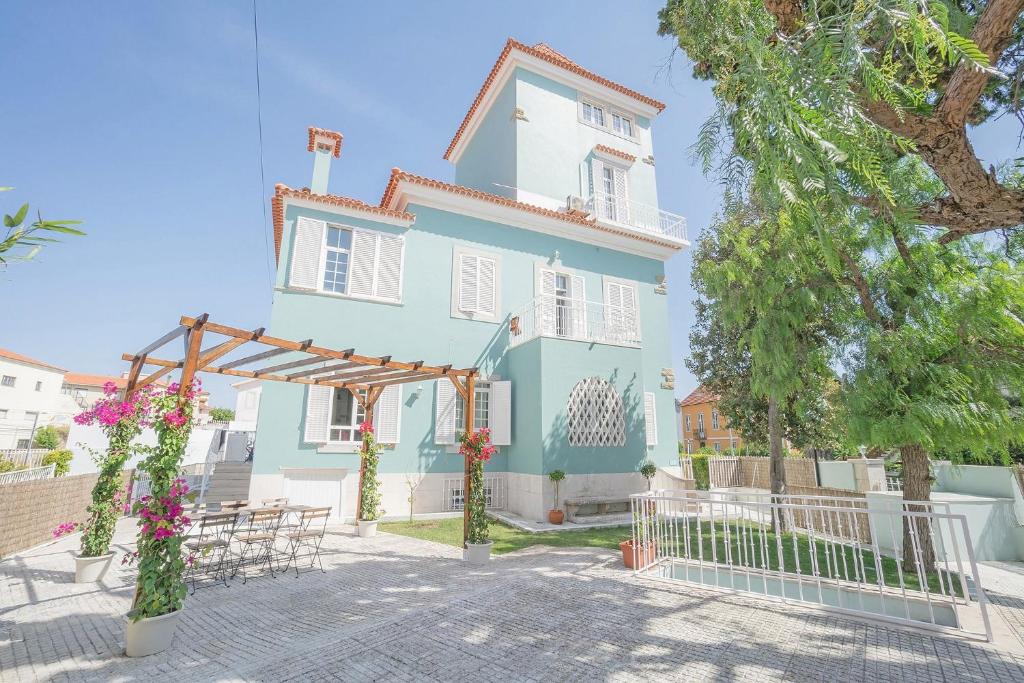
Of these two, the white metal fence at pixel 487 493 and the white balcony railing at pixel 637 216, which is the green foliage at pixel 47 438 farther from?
the white balcony railing at pixel 637 216

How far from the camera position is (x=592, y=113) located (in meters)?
16.2

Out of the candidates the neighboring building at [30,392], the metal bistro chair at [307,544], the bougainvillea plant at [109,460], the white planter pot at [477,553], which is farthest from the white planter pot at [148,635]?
the neighboring building at [30,392]

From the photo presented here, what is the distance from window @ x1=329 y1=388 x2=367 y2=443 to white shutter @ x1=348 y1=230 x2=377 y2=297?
2677mm

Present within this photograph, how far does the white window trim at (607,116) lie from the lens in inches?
625

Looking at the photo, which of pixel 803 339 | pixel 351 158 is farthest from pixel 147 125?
pixel 803 339

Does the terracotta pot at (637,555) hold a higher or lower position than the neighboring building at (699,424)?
lower

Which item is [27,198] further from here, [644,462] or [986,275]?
[644,462]

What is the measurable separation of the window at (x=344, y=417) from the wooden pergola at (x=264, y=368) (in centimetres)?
96

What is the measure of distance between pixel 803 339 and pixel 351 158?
12369 millimetres

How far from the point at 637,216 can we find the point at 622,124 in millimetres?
3885

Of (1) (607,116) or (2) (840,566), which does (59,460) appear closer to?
(2) (840,566)

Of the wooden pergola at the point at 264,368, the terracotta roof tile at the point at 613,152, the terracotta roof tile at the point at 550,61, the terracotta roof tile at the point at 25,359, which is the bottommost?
the wooden pergola at the point at 264,368

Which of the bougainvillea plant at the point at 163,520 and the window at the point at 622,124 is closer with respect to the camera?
the bougainvillea plant at the point at 163,520

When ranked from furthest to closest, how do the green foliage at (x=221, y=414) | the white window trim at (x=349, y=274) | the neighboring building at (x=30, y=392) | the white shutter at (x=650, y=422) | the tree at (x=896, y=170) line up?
the green foliage at (x=221, y=414), the neighboring building at (x=30, y=392), the white shutter at (x=650, y=422), the white window trim at (x=349, y=274), the tree at (x=896, y=170)
